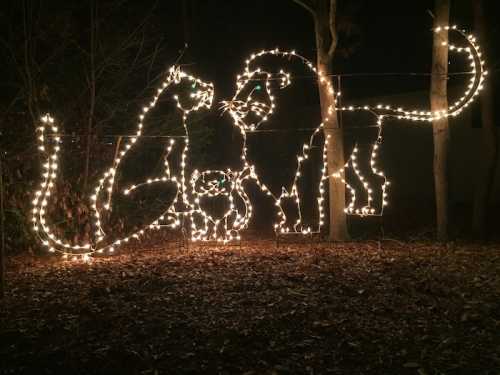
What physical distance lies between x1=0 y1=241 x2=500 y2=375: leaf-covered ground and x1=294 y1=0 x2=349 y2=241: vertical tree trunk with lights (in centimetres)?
226

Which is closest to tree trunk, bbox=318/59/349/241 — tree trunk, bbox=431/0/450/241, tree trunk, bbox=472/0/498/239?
tree trunk, bbox=431/0/450/241

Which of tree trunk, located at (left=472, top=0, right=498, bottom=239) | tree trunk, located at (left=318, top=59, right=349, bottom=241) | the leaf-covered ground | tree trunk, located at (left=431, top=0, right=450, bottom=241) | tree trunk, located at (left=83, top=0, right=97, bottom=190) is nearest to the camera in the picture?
the leaf-covered ground

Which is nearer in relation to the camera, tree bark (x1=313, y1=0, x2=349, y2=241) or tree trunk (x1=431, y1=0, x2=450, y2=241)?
tree trunk (x1=431, y1=0, x2=450, y2=241)

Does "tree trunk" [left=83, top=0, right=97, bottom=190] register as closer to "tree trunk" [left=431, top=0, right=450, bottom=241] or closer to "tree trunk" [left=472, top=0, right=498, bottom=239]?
"tree trunk" [left=431, top=0, right=450, bottom=241]

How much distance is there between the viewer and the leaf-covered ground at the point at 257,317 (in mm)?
4891

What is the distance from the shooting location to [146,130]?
39.9 feet

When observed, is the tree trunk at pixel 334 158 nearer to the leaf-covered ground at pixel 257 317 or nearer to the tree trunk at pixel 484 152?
the leaf-covered ground at pixel 257 317

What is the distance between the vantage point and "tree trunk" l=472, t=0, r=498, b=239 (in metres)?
10.4

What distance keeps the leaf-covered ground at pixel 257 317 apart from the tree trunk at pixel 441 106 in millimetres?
1914

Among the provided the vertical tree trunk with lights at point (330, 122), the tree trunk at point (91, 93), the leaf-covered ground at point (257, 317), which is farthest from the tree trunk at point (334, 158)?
the tree trunk at point (91, 93)

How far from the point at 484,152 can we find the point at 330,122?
3108mm

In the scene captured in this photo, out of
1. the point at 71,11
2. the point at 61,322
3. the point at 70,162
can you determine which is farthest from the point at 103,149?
the point at 61,322

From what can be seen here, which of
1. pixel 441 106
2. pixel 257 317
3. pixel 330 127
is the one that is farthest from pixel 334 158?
pixel 257 317

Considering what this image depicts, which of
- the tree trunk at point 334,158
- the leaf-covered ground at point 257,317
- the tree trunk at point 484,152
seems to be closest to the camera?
the leaf-covered ground at point 257,317
